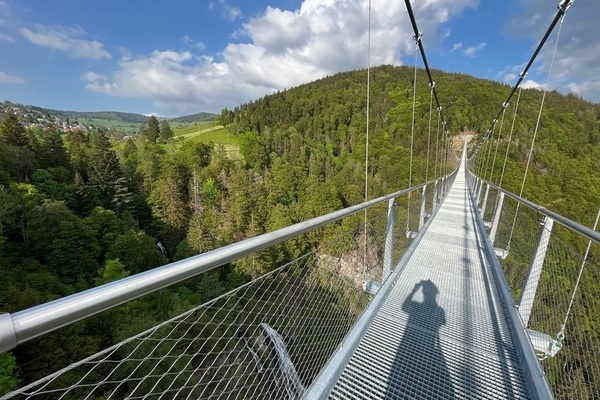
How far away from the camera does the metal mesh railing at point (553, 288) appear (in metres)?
1.97

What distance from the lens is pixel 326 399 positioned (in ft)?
4.57

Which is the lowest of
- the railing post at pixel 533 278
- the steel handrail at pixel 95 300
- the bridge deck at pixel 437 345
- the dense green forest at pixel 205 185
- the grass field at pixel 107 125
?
the dense green forest at pixel 205 185

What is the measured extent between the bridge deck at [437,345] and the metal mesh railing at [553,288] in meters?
0.32

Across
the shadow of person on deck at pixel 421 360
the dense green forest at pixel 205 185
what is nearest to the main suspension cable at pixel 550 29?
the shadow of person on deck at pixel 421 360

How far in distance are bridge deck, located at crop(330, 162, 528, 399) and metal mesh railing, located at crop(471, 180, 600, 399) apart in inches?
12.5

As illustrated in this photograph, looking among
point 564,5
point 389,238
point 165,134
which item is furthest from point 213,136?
point 389,238

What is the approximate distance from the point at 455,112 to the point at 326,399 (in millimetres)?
57805

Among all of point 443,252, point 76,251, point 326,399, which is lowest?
point 76,251

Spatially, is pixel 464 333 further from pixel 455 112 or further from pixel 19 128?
pixel 455 112

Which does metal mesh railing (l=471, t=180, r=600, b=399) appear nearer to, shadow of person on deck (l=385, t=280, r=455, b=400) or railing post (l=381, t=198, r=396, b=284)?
shadow of person on deck (l=385, t=280, r=455, b=400)

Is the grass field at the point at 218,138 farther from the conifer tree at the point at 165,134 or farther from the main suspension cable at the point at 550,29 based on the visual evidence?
the main suspension cable at the point at 550,29

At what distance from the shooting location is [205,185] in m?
39.2

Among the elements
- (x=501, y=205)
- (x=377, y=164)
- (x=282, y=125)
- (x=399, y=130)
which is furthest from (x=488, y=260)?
(x=282, y=125)

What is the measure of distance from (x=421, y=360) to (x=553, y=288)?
295cm
